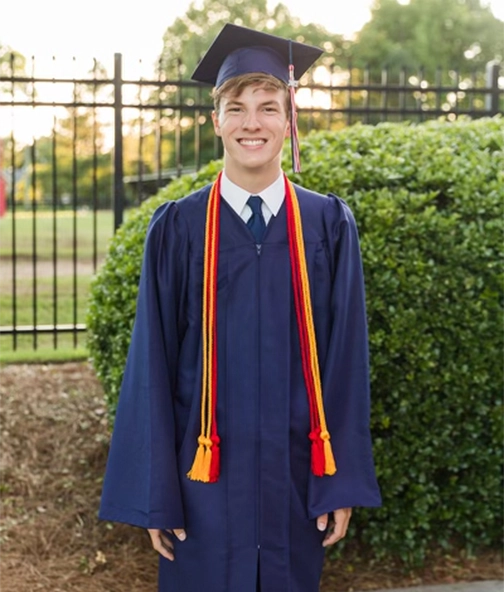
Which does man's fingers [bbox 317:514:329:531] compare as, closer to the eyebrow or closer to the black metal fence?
the eyebrow

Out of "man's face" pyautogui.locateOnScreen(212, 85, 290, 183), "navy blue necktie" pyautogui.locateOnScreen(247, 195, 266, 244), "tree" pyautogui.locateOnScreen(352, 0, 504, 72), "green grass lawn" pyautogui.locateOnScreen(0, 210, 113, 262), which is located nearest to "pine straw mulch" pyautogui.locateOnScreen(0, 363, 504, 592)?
"navy blue necktie" pyautogui.locateOnScreen(247, 195, 266, 244)

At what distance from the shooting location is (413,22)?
38.2m

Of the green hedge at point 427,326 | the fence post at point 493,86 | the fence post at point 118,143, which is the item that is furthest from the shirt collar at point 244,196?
the fence post at point 493,86

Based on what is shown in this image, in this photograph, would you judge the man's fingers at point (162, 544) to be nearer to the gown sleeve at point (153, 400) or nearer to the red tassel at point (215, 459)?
the gown sleeve at point (153, 400)

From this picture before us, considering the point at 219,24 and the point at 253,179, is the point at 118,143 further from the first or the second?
the point at 219,24

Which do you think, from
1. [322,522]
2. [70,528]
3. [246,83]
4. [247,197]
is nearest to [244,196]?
[247,197]

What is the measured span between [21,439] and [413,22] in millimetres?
36343

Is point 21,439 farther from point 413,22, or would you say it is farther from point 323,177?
point 413,22

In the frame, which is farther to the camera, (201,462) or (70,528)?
(70,528)

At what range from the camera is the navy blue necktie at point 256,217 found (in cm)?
246

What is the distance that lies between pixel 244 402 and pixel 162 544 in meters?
0.49

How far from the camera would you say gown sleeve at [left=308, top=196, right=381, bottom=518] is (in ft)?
7.97

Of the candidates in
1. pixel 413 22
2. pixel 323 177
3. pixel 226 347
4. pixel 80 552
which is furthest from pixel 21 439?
pixel 413 22

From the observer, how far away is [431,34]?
3738 centimetres
